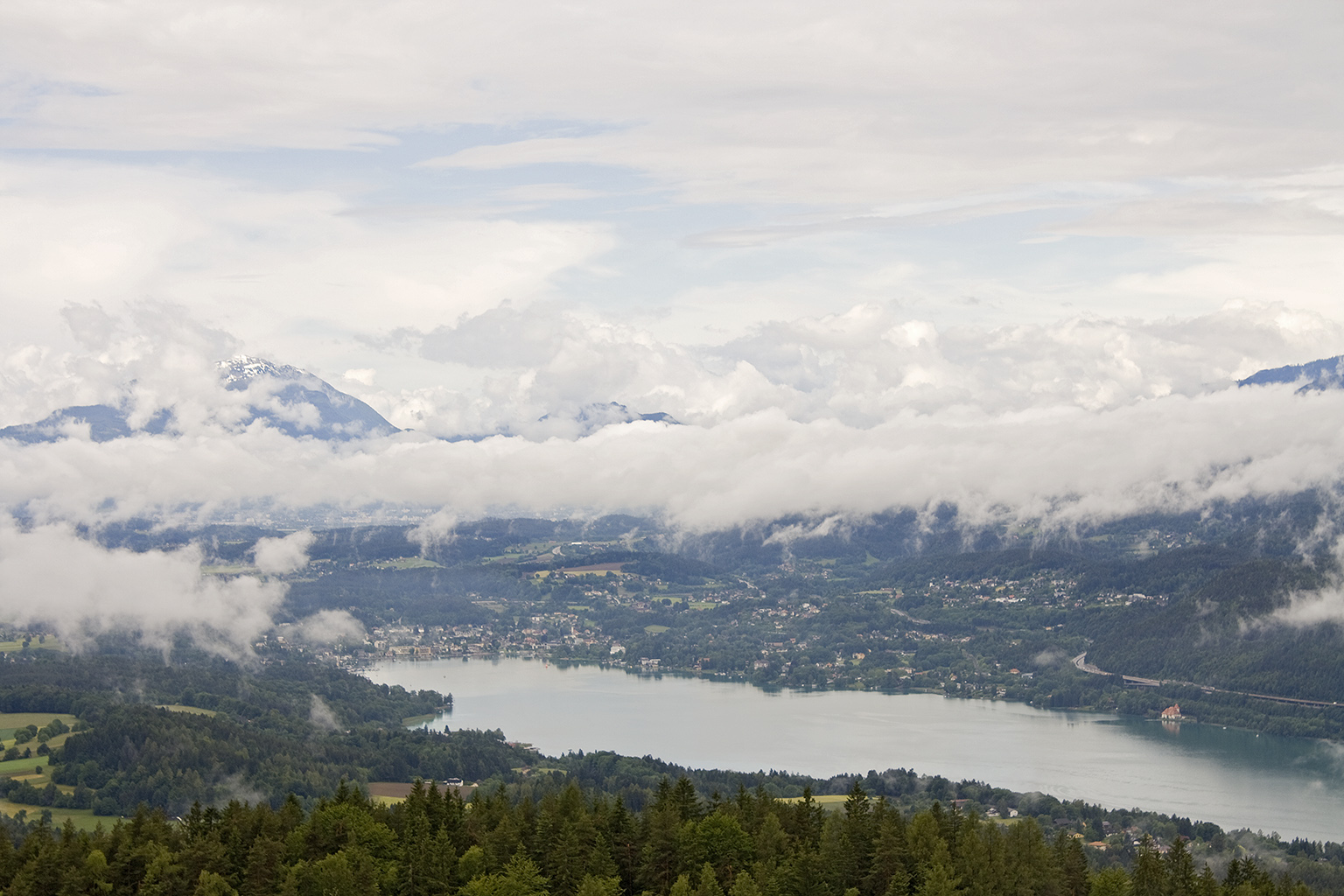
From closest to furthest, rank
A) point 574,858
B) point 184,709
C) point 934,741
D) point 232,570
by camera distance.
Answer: point 574,858, point 184,709, point 934,741, point 232,570

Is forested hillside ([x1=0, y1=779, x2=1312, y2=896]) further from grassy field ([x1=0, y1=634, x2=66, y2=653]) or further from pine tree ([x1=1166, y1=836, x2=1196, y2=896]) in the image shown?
grassy field ([x1=0, y1=634, x2=66, y2=653])

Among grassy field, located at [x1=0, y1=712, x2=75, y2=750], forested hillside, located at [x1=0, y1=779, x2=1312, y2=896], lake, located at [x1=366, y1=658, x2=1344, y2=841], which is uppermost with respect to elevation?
forested hillside, located at [x1=0, y1=779, x2=1312, y2=896]

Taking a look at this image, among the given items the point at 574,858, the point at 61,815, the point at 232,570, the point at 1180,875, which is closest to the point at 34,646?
the point at 232,570

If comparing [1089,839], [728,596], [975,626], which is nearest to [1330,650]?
[975,626]

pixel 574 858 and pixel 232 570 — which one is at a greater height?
pixel 574 858

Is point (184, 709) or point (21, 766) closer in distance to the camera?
point (21, 766)

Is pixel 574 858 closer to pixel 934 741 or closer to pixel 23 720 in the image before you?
pixel 23 720

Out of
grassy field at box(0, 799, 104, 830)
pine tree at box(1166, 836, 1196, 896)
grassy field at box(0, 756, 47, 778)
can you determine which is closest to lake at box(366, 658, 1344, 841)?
grassy field at box(0, 756, 47, 778)

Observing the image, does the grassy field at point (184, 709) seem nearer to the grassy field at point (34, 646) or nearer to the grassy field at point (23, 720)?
the grassy field at point (23, 720)

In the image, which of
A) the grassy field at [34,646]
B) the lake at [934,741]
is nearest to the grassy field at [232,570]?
the grassy field at [34,646]
